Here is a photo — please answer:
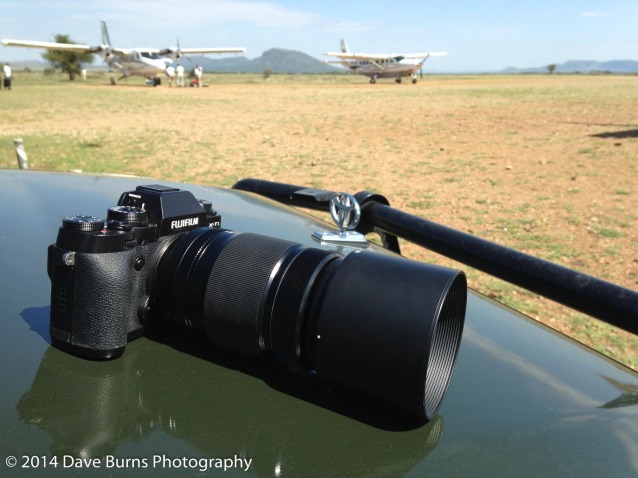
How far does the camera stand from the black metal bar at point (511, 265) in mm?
1671

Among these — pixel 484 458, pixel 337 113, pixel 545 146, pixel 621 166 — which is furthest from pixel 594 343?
pixel 337 113

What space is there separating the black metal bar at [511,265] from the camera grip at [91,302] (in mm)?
1169

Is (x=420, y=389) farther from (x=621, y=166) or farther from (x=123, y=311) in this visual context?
(x=621, y=166)

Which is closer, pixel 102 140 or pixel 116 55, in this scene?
pixel 102 140

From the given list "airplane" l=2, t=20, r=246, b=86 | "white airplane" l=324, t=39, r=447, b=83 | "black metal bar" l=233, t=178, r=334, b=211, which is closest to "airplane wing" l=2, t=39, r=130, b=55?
"airplane" l=2, t=20, r=246, b=86

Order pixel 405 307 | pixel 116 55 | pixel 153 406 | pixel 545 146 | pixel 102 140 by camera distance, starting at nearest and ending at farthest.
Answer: pixel 405 307
pixel 153 406
pixel 545 146
pixel 102 140
pixel 116 55

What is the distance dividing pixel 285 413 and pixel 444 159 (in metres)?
11.5

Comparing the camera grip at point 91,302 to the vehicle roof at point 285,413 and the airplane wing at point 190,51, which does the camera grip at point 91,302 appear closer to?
the vehicle roof at point 285,413

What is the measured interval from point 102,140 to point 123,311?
14252 millimetres

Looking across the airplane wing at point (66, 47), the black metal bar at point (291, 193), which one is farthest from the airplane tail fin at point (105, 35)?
the black metal bar at point (291, 193)

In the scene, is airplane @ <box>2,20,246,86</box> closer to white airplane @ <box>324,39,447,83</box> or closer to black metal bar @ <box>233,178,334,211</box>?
white airplane @ <box>324,39,447,83</box>

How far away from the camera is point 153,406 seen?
1214 mm

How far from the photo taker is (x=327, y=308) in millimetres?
1178

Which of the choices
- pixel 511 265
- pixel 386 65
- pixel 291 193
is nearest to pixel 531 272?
pixel 511 265
